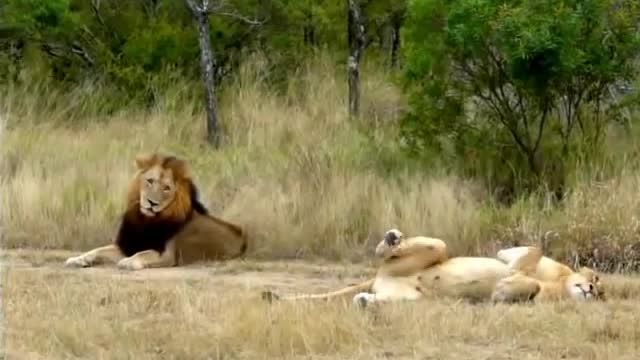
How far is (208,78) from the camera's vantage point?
16.7m

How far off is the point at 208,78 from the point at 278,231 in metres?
5.13

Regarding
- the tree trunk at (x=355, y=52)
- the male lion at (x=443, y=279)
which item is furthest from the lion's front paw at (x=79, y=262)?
the tree trunk at (x=355, y=52)

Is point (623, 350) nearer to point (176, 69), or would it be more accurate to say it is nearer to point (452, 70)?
point (452, 70)

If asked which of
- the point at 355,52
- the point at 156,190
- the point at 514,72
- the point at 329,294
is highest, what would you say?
the point at 355,52

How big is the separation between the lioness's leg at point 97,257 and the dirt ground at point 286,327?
1.57 metres

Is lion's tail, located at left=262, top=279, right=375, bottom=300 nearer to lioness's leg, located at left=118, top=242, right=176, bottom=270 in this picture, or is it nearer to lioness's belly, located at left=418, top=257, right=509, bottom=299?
lioness's belly, located at left=418, top=257, right=509, bottom=299

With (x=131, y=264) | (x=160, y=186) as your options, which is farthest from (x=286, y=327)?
(x=160, y=186)

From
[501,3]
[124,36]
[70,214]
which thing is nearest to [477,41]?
[501,3]

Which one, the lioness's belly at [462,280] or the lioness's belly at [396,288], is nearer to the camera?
the lioness's belly at [396,288]

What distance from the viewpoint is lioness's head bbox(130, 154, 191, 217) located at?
1130 centimetres

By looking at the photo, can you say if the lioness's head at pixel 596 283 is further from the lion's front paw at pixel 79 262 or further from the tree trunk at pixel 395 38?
the tree trunk at pixel 395 38

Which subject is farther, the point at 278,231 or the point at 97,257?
the point at 278,231

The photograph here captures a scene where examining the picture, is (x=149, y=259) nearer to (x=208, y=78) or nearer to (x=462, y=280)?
(x=462, y=280)

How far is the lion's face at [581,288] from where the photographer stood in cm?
899
